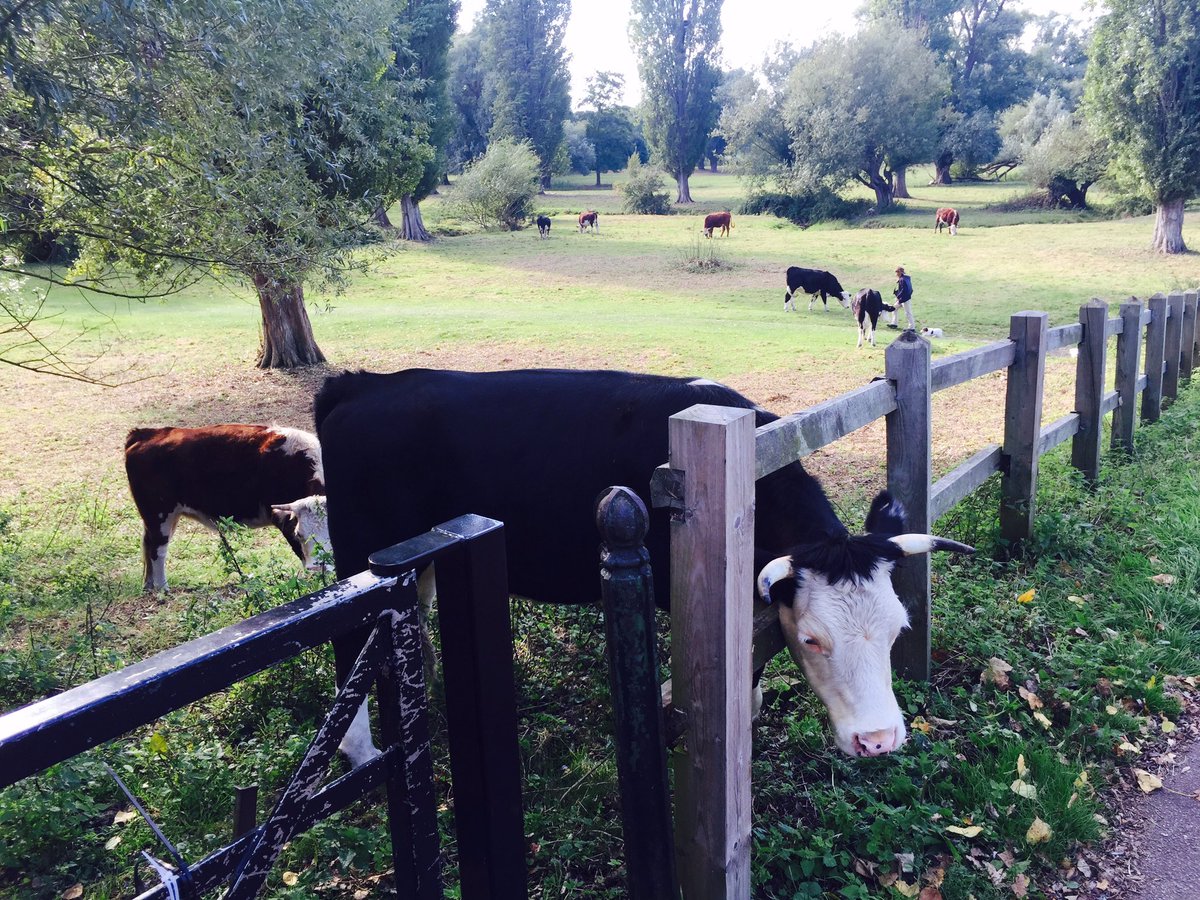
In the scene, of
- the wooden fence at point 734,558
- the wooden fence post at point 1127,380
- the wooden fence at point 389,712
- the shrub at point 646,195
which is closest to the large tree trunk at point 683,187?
the shrub at point 646,195

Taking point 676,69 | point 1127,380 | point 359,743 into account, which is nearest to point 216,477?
point 359,743

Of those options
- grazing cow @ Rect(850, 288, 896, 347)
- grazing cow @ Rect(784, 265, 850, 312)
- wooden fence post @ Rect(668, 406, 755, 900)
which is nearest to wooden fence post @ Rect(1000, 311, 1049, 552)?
wooden fence post @ Rect(668, 406, 755, 900)

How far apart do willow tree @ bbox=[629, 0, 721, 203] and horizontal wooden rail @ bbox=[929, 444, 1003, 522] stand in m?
57.1

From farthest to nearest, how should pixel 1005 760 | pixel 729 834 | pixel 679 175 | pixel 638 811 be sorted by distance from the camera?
pixel 679 175 → pixel 1005 760 → pixel 729 834 → pixel 638 811

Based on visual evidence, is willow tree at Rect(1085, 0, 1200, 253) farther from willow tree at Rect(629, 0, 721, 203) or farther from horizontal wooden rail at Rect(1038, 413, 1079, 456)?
willow tree at Rect(629, 0, 721, 203)

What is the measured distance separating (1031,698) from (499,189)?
4281 centimetres

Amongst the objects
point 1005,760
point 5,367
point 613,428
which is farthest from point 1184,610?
point 5,367

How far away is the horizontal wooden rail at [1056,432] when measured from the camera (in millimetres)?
5934

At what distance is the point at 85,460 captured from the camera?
→ 434 inches

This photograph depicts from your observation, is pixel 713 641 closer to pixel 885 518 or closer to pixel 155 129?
pixel 885 518

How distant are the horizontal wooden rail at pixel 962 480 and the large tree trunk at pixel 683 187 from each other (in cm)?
5525

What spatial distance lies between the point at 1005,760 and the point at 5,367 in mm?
19513

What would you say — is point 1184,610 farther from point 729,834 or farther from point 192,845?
point 192,845

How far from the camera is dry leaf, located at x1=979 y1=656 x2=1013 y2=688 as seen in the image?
408 cm
